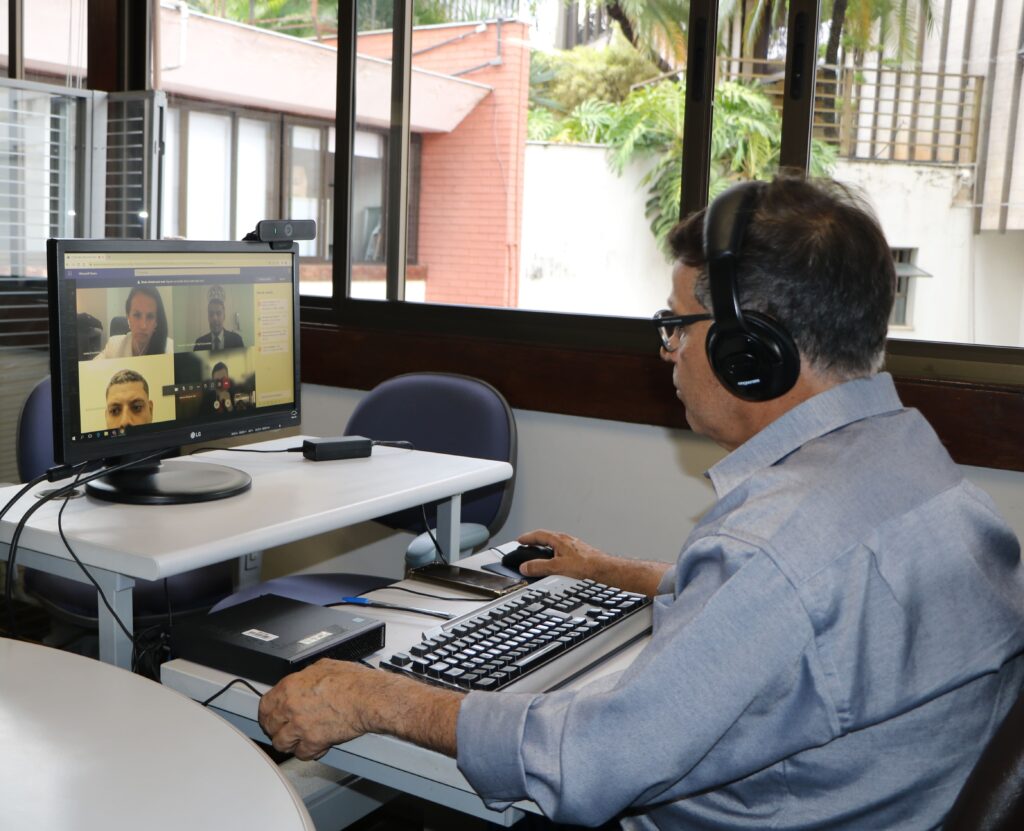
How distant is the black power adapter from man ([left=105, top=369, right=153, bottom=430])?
44cm

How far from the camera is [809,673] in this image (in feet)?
3.10

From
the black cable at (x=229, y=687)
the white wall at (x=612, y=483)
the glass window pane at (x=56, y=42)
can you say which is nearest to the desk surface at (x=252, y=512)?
the black cable at (x=229, y=687)

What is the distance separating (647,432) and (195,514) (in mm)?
1262

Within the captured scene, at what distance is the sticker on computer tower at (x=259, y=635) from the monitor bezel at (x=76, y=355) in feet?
1.68

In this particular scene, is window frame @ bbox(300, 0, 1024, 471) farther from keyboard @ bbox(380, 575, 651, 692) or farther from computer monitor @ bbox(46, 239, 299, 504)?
keyboard @ bbox(380, 575, 651, 692)

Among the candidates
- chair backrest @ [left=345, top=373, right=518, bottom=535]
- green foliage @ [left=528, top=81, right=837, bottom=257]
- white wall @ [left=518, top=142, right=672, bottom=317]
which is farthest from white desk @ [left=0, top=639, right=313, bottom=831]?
white wall @ [left=518, top=142, right=672, bottom=317]

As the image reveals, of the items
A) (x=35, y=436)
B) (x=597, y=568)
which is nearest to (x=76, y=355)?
(x=597, y=568)

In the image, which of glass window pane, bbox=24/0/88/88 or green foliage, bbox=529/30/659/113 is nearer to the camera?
green foliage, bbox=529/30/659/113

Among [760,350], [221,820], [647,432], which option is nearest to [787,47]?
[647,432]

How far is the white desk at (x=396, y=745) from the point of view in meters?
1.10

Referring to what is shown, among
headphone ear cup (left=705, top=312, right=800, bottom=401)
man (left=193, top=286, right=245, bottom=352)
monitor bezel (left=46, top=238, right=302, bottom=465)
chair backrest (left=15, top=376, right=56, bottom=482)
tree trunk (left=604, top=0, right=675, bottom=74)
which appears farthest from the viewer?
tree trunk (left=604, top=0, right=675, bottom=74)

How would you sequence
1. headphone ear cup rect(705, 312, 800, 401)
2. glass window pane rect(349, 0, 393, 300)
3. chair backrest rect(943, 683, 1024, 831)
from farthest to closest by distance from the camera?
glass window pane rect(349, 0, 393, 300), headphone ear cup rect(705, 312, 800, 401), chair backrest rect(943, 683, 1024, 831)

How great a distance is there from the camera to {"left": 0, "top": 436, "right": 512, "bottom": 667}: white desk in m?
1.49

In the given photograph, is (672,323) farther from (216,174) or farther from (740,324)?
(216,174)
